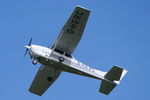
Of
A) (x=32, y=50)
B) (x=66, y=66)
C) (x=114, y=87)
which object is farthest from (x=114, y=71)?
(x=32, y=50)

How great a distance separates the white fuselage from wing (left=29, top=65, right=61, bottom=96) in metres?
2.01

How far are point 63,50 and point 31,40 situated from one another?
8.20 ft

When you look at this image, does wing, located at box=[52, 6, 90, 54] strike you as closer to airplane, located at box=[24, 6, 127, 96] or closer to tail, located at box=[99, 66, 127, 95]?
airplane, located at box=[24, 6, 127, 96]

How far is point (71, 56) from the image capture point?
33344 mm

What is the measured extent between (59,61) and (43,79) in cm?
384

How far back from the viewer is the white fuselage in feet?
106

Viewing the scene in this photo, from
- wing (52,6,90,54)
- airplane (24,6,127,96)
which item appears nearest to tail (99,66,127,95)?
airplane (24,6,127,96)

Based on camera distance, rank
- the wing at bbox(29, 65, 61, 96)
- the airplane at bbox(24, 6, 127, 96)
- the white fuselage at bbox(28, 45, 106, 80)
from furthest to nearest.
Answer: the wing at bbox(29, 65, 61, 96)
the white fuselage at bbox(28, 45, 106, 80)
the airplane at bbox(24, 6, 127, 96)

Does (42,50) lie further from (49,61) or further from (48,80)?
(48,80)

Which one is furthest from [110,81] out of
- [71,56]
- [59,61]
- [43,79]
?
[43,79]

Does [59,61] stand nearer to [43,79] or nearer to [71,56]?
[71,56]

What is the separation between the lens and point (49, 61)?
3231 centimetres

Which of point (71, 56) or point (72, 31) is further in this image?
point (71, 56)

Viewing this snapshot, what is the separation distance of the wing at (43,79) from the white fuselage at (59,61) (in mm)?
2012
